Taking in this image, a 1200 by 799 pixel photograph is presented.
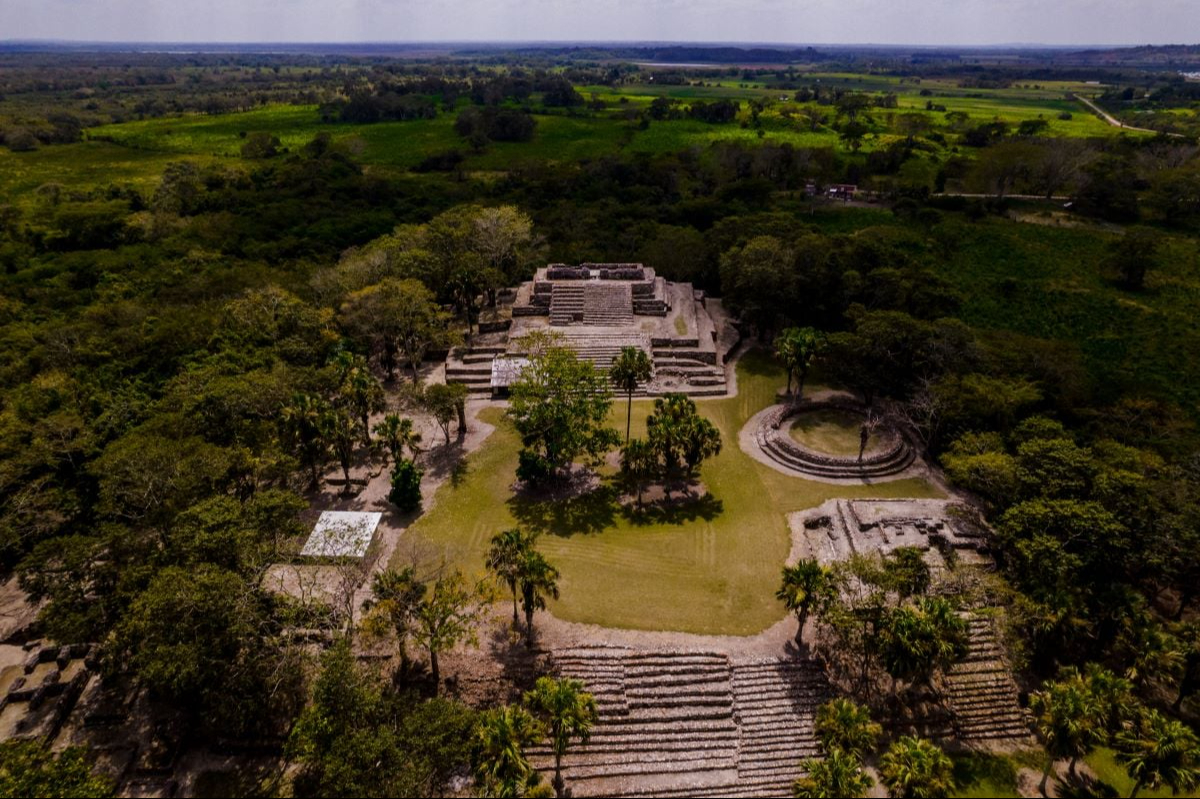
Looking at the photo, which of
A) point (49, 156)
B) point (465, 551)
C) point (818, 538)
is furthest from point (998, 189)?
point (49, 156)

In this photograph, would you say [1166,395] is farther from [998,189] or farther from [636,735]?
[998,189]

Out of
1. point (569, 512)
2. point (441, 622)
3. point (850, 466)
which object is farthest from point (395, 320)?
point (850, 466)

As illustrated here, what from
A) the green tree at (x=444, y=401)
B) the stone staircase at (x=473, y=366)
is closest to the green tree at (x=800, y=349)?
the stone staircase at (x=473, y=366)

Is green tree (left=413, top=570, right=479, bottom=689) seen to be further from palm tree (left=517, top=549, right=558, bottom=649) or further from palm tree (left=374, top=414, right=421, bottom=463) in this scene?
palm tree (left=374, top=414, right=421, bottom=463)

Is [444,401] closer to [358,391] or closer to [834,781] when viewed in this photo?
[358,391]

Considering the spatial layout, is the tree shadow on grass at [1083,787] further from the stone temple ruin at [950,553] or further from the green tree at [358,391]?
the green tree at [358,391]

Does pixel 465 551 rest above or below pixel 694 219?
below
